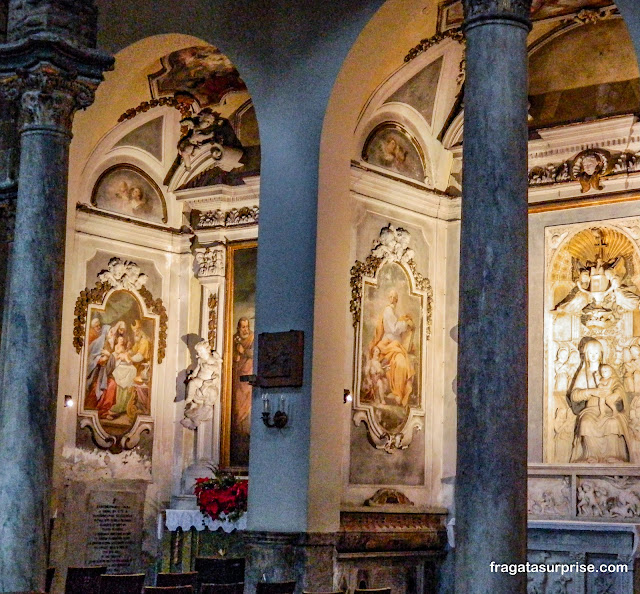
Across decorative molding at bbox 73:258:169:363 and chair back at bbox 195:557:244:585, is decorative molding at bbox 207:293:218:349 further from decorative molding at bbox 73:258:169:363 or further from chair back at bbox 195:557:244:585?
chair back at bbox 195:557:244:585

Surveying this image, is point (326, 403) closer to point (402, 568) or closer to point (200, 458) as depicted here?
point (402, 568)

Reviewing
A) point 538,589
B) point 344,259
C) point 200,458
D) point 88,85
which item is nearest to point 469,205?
point 344,259

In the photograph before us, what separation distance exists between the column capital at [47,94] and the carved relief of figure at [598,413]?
5.73 m

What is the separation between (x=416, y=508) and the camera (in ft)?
43.5

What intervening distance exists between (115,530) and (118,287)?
9.78 ft

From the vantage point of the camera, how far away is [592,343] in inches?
516

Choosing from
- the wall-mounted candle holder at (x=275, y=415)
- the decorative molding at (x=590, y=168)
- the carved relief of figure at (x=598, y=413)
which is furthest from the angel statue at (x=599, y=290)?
the wall-mounted candle holder at (x=275, y=415)

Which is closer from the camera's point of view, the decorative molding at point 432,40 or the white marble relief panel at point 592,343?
the decorative molding at point 432,40

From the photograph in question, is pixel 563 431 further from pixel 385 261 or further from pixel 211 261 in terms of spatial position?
pixel 211 261

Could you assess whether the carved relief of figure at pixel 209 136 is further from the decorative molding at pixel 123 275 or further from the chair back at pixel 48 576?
the chair back at pixel 48 576

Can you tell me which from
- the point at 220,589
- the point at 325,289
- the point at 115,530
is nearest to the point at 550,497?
the point at 325,289

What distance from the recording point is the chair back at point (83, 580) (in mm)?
10236

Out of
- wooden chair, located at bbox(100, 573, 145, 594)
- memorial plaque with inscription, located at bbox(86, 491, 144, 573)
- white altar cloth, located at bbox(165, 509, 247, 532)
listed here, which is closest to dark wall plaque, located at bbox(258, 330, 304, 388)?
wooden chair, located at bbox(100, 573, 145, 594)

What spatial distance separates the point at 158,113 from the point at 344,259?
4.70m
